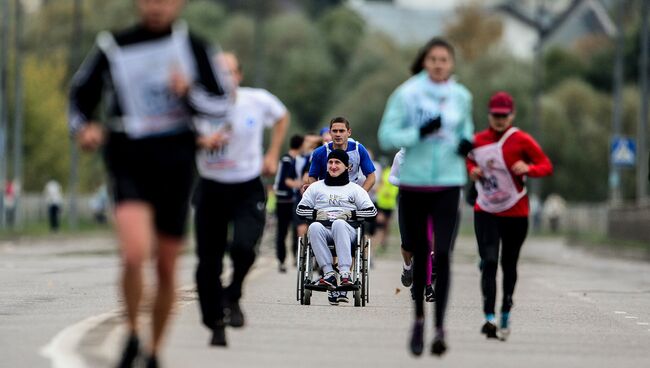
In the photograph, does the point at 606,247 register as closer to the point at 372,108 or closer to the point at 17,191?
the point at 17,191

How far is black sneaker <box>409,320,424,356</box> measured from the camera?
437 inches

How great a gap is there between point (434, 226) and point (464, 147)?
574 mm

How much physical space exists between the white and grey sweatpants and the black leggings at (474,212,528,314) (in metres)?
2.95

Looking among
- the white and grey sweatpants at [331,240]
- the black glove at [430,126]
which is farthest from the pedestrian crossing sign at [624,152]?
the black glove at [430,126]

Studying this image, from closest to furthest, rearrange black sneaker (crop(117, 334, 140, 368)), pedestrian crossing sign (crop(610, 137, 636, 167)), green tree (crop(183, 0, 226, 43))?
black sneaker (crop(117, 334, 140, 368))
pedestrian crossing sign (crop(610, 137, 636, 167))
green tree (crop(183, 0, 226, 43))

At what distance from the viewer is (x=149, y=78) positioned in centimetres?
937

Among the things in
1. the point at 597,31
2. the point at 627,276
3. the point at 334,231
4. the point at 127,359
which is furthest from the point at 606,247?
the point at 597,31

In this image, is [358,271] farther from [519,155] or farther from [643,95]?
[643,95]

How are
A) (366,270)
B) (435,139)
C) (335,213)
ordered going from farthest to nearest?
(335,213), (366,270), (435,139)

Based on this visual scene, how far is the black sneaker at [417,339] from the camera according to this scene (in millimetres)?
11102

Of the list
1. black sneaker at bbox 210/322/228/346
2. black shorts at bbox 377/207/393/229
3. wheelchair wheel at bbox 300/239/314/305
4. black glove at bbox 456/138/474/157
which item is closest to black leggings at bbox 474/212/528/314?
black glove at bbox 456/138/474/157

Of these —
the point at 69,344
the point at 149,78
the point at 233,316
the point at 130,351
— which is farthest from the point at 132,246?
the point at 233,316

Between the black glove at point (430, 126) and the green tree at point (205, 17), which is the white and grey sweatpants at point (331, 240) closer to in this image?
the black glove at point (430, 126)

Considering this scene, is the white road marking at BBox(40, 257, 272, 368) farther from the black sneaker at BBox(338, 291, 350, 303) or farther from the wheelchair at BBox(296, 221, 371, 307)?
the black sneaker at BBox(338, 291, 350, 303)
